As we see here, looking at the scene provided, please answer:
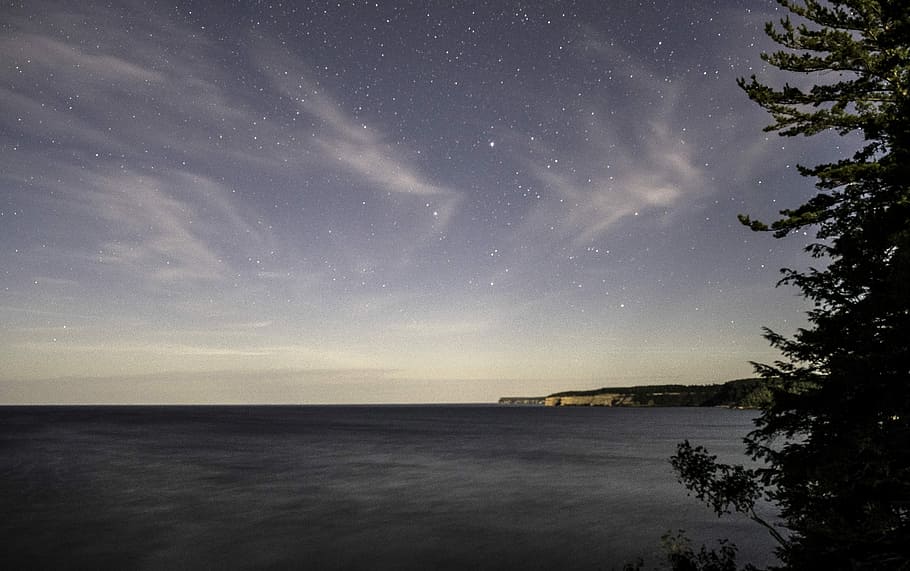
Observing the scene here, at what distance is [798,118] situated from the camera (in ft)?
46.0

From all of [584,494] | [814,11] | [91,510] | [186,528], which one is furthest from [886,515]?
[91,510]

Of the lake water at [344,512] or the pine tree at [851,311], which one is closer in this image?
the pine tree at [851,311]

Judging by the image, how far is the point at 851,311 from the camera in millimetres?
12047

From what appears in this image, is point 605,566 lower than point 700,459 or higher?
lower

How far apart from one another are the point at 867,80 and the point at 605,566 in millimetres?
21608

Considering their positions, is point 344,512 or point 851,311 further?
point 344,512

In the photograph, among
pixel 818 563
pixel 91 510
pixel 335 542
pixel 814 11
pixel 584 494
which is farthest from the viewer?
pixel 584 494

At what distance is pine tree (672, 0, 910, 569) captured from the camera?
8.96m

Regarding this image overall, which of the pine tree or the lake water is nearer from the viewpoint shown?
the pine tree

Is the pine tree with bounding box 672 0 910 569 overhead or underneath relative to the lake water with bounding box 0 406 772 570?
overhead

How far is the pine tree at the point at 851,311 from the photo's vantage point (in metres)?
8.96

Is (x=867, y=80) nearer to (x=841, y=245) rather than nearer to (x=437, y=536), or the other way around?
(x=841, y=245)

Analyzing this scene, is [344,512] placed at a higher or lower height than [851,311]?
lower

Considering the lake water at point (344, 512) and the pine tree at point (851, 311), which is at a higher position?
the pine tree at point (851, 311)
